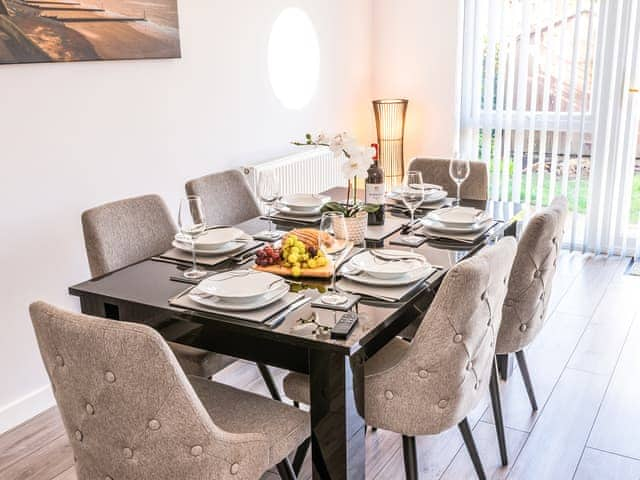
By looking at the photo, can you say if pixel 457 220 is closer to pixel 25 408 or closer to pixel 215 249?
pixel 215 249

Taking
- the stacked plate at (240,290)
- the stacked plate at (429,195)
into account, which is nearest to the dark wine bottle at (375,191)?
the stacked plate at (429,195)

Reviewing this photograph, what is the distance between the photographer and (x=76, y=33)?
2.81 meters

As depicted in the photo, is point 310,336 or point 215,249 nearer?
point 310,336

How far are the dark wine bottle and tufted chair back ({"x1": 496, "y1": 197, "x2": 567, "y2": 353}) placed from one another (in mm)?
567

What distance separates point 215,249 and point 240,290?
47cm

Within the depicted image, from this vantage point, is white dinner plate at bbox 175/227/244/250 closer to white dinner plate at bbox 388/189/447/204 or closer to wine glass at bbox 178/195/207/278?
wine glass at bbox 178/195/207/278

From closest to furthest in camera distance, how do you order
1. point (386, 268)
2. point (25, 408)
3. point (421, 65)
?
1. point (386, 268)
2. point (25, 408)
3. point (421, 65)

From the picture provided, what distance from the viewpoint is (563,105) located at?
4.53 meters

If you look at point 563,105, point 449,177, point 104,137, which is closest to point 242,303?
point 104,137

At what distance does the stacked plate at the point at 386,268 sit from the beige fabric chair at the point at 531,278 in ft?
1.21

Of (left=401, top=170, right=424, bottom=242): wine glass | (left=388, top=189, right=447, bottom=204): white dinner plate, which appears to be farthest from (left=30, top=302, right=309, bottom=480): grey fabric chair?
(left=388, top=189, right=447, bottom=204): white dinner plate

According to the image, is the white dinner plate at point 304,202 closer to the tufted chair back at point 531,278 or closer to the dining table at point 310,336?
the dining table at point 310,336

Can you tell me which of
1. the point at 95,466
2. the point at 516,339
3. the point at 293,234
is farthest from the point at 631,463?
the point at 95,466

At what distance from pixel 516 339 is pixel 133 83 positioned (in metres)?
2.00
